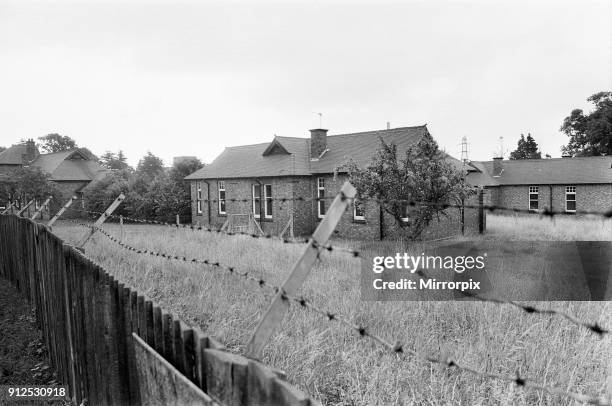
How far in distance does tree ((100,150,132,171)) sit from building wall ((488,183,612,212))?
7021 centimetres

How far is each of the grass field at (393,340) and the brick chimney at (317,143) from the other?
69.0 ft

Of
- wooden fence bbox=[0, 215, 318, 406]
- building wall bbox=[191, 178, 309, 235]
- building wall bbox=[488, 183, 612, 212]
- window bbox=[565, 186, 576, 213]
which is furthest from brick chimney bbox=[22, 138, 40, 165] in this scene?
wooden fence bbox=[0, 215, 318, 406]

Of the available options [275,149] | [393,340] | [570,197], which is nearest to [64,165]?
[275,149]

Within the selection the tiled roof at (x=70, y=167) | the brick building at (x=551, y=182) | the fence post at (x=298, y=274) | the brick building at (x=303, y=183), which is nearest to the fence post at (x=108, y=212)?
the fence post at (x=298, y=274)

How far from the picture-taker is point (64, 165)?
4997 cm

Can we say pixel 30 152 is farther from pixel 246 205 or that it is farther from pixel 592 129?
pixel 592 129

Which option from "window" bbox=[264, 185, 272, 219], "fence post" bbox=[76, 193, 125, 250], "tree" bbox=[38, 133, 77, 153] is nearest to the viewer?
"fence post" bbox=[76, 193, 125, 250]

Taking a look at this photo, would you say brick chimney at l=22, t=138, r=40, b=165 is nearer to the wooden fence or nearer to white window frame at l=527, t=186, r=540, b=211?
white window frame at l=527, t=186, r=540, b=211

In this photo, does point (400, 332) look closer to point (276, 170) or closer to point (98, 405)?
point (98, 405)

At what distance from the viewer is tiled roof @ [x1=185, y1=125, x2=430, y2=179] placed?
2500cm

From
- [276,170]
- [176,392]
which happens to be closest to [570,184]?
[276,170]

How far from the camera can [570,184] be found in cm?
3581

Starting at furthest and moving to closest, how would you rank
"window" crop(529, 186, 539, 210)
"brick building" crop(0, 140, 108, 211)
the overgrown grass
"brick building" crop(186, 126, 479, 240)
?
1. "brick building" crop(0, 140, 108, 211)
2. "window" crop(529, 186, 539, 210)
3. "brick building" crop(186, 126, 479, 240)
4. the overgrown grass

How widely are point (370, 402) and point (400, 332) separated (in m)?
1.42
